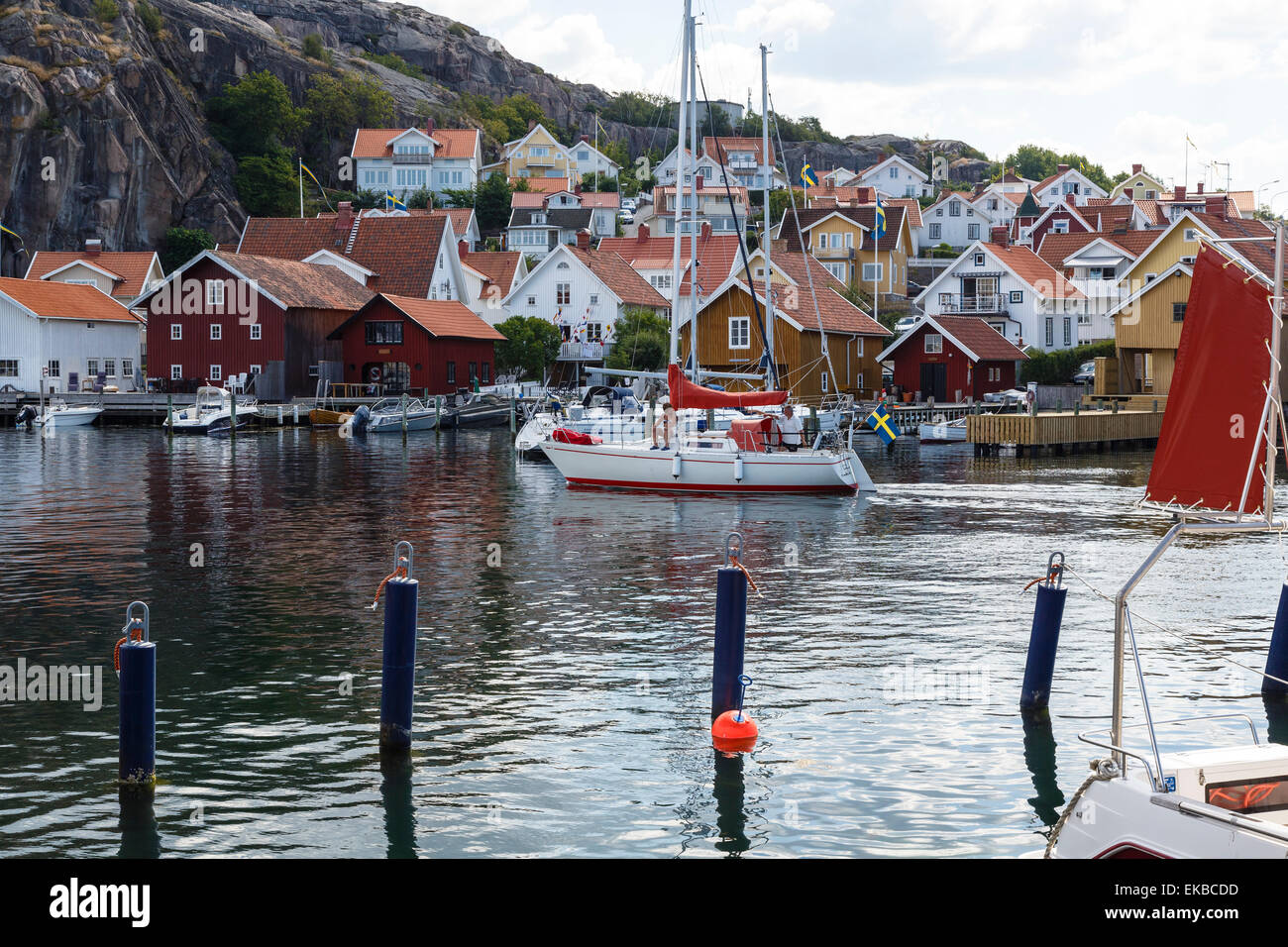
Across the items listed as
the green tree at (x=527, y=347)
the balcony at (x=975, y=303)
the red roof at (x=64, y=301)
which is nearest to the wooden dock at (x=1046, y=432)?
the balcony at (x=975, y=303)

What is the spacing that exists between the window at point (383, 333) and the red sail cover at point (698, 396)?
143 feet

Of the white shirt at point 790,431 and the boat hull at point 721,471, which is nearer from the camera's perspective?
the boat hull at point 721,471

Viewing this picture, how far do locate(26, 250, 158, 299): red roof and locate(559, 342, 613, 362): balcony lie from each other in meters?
31.1

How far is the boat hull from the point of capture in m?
41.0

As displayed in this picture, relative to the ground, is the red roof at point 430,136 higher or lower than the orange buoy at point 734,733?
higher

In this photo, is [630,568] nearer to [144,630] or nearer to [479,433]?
[144,630]

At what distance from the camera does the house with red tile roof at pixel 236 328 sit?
80.6 metres

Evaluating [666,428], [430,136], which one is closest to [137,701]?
[666,428]

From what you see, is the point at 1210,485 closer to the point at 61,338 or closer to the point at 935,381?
the point at 935,381

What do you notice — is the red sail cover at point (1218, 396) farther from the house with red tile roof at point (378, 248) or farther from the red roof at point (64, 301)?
the house with red tile roof at point (378, 248)

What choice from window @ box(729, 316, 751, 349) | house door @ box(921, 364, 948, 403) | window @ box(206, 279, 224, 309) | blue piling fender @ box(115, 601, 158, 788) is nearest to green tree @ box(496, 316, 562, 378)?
window @ box(729, 316, 751, 349)

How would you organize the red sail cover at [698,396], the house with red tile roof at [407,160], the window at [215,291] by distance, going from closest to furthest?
the red sail cover at [698,396] → the window at [215,291] → the house with red tile roof at [407,160]

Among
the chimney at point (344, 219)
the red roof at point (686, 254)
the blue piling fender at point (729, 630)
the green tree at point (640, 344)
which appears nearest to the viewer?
the blue piling fender at point (729, 630)

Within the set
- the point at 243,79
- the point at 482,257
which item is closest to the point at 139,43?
the point at 243,79
